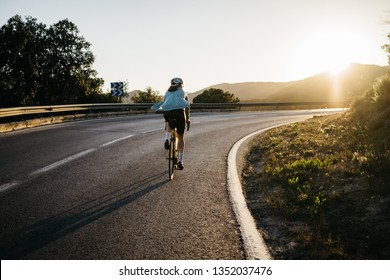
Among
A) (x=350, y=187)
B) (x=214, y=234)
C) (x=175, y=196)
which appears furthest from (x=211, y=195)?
(x=350, y=187)

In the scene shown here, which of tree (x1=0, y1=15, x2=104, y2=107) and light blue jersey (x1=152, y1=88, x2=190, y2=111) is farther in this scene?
tree (x1=0, y1=15, x2=104, y2=107)

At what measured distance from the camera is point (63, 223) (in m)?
4.10

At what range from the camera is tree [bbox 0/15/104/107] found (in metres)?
34.2

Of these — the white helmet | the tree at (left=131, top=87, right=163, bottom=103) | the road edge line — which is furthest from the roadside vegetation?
the tree at (left=131, top=87, right=163, bottom=103)

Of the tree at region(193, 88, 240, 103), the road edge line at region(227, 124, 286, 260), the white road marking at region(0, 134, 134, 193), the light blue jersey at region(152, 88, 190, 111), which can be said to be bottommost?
the road edge line at region(227, 124, 286, 260)

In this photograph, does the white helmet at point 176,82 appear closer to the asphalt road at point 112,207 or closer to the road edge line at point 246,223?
the asphalt road at point 112,207

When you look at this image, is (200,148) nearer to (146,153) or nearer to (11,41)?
(146,153)

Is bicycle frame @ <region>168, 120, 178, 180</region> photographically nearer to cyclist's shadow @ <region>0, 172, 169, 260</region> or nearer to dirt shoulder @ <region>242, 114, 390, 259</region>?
cyclist's shadow @ <region>0, 172, 169, 260</region>

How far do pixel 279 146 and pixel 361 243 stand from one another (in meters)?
6.44

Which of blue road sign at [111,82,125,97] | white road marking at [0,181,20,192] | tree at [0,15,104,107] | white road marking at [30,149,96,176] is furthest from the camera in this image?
tree at [0,15,104,107]

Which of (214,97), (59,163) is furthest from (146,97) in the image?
(59,163)

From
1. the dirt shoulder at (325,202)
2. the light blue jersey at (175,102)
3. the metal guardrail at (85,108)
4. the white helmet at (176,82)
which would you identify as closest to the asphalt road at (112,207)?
the dirt shoulder at (325,202)

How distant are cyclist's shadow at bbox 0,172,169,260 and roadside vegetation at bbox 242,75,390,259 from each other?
2101 millimetres

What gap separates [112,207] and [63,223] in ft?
2.65
